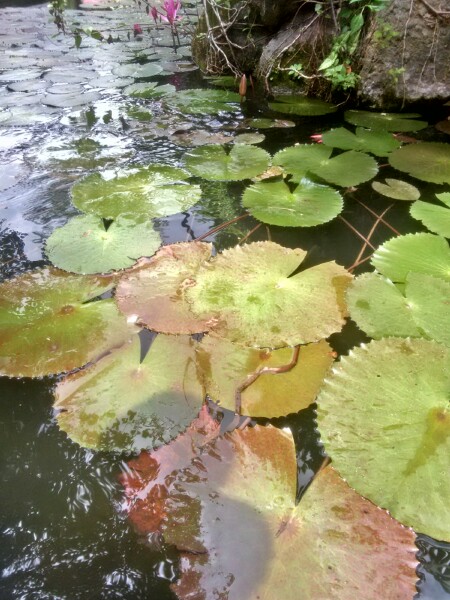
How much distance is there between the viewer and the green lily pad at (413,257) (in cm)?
136

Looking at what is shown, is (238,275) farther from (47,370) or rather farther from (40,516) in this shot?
(40,516)

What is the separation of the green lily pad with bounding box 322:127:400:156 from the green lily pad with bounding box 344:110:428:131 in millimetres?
124

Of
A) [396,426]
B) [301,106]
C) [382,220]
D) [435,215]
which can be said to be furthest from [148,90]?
[396,426]

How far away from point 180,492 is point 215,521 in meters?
0.09

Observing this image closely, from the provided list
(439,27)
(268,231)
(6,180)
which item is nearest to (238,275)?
(268,231)

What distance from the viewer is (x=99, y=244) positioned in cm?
157

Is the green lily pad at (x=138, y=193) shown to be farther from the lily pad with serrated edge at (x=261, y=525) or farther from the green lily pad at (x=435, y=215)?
the lily pad with serrated edge at (x=261, y=525)

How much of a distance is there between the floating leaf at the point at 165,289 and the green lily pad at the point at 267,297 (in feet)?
0.12

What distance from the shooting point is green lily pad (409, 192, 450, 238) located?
1.58 meters

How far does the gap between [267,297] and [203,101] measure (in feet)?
7.67

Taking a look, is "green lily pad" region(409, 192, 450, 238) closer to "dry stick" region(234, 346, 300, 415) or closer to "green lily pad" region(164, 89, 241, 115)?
"dry stick" region(234, 346, 300, 415)

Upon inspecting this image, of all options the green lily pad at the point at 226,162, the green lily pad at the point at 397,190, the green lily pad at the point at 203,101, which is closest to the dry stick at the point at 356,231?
the green lily pad at the point at 397,190

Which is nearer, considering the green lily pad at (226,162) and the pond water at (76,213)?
the pond water at (76,213)

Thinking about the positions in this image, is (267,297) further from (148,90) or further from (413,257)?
(148,90)
